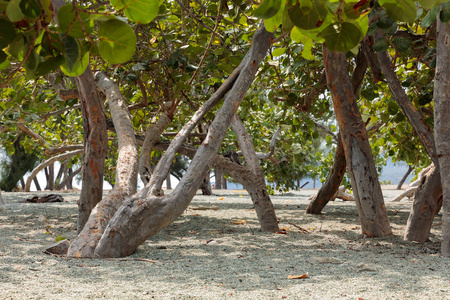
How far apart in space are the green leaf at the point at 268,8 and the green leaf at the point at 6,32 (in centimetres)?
43

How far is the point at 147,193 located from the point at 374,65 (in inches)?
104

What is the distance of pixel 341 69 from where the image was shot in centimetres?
391

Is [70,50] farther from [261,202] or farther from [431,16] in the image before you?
[261,202]

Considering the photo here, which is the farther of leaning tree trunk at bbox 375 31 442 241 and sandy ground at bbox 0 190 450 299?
leaning tree trunk at bbox 375 31 442 241

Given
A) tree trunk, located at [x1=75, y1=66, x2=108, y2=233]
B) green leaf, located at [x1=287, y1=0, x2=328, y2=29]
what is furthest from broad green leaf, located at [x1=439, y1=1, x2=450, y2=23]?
tree trunk, located at [x1=75, y1=66, x2=108, y2=233]

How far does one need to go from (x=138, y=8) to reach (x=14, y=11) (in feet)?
0.64

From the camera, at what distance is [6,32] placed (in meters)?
0.64

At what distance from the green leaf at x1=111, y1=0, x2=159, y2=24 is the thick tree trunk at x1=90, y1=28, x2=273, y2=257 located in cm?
226

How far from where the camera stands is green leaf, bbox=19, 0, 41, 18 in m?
0.60

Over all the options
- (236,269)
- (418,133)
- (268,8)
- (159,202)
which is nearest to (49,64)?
(268,8)

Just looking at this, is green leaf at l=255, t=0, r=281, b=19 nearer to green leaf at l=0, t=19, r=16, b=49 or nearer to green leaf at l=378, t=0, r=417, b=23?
green leaf at l=378, t=0, r=417, b=23

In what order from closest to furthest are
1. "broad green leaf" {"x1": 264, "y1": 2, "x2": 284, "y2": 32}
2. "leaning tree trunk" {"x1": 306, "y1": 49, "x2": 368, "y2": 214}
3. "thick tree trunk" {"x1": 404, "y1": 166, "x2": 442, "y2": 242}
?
1. "broad green leaf" {"x1": 264, "y1": 2, "x2": 284, "y2": 32}
2. "thick tree trunk" {"x1": 404, "y1": 166, "x2": 442, "y2": 242}
3. "leaning tree trunk" {"x1": 306, "y1": 49, "x2": 368, "y2": 214}

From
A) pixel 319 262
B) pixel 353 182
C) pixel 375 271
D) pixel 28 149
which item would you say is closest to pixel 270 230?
pixel 353 182

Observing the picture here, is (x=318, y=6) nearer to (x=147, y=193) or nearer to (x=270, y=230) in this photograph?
(x=147, y=193)
